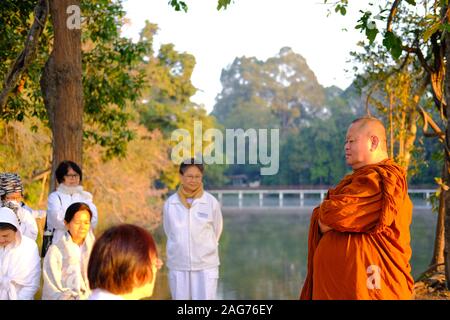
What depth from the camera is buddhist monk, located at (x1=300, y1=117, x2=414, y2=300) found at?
3.41 meters

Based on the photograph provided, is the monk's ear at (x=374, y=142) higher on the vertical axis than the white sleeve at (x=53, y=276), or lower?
higher

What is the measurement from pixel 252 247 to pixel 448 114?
23785 millimetres

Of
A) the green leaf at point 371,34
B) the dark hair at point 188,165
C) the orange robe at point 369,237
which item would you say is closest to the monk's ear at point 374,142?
the orange robe at point 369,237

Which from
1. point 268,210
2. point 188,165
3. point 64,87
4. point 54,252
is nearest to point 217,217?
point 188,165

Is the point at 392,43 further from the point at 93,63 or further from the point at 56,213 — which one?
the point at 93,63

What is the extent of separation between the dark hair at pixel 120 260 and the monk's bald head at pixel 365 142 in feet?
6.35

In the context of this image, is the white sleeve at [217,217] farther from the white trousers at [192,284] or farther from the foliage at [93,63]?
→ the foliage at [93,63]

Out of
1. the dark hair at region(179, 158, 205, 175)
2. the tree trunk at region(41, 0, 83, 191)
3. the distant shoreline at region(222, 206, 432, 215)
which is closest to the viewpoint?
the dark hair at region(179, 158, 205, 175)

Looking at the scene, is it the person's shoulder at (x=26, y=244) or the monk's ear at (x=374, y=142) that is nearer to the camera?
the monk's ear at (x=374, y=142)

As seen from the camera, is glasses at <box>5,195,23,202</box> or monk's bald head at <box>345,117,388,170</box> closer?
monk's bald head at <box>345,117,388,170</box>

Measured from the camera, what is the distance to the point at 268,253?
1106 inches

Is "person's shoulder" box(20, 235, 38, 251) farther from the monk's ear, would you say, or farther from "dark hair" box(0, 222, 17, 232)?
the monk's ear

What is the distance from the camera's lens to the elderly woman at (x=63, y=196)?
4.72 meters

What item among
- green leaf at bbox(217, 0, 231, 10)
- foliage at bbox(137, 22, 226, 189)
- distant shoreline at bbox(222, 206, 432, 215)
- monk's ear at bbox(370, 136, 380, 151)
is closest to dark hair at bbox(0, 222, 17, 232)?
monk's ear at bbox(370, 136, 380, 151)
